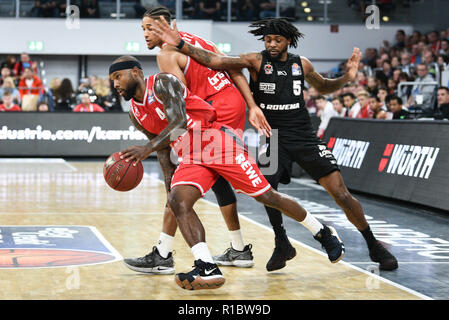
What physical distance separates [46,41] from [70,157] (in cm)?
630

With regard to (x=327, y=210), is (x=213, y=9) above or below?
above

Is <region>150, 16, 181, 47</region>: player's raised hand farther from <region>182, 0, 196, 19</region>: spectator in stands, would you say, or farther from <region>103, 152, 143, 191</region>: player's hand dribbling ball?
<region>182, 0, 196, 19</region>: spectator in stands

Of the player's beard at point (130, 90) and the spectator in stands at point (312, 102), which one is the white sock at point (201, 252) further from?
the spectator in stands at point (312, 102)

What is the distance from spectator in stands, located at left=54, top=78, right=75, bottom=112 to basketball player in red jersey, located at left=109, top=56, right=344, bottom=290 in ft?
47.0

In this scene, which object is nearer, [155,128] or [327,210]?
[155,128]

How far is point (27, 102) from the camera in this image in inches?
752

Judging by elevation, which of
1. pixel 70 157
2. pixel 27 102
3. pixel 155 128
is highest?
pixel 155 128

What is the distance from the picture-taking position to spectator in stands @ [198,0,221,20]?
23.7 metres

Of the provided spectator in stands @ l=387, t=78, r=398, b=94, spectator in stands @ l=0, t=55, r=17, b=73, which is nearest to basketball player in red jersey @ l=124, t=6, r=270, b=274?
spectator in stands @ l=387, t=78, r=398, b=94

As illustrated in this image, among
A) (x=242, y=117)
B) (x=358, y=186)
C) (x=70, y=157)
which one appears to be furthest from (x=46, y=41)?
(x=242, y=117)

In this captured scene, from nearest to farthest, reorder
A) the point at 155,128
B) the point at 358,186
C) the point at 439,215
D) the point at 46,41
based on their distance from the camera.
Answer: the point at 155,128 → the point at 439,215 → the point at 358,186 → the point at 46,41

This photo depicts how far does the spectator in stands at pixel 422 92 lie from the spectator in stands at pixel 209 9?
894 centimetres

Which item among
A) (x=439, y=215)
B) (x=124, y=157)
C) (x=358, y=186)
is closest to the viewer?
(x=124, y=157)

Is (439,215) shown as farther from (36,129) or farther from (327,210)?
(36,129)
